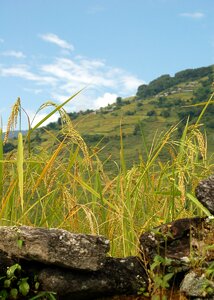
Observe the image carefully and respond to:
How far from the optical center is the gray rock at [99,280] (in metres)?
3.87

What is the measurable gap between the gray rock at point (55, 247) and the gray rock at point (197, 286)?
0.58 meters

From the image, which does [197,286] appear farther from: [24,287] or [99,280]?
[24,287]

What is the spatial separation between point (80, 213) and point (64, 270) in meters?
1.45

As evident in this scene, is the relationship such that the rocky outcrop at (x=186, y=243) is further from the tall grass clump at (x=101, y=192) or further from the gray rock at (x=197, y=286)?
the tall grass clump at (x=101, y=192)

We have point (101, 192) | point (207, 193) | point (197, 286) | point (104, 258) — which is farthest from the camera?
point (101, 192)

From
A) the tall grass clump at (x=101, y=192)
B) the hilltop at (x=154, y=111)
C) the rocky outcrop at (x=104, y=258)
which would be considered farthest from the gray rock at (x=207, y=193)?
the hilltop at (x=154, y=111)

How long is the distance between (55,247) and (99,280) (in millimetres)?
394

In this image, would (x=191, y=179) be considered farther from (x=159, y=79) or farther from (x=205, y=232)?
(x=159, y=79)

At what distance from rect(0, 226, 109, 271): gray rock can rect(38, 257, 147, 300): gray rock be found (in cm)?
11

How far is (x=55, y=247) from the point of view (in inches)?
152

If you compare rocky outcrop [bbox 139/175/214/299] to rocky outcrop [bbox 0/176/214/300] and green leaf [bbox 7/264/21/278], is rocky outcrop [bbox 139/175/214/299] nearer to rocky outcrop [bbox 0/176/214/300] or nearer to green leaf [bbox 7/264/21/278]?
rocky outcrop [bbox 0/176/214/300]

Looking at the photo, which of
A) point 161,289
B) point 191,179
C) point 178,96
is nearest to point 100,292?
point 161,289

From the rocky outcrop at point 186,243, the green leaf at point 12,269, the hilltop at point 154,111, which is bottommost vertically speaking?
the green leaf at point 12,269

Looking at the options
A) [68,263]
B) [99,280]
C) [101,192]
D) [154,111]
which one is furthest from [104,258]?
[154,111]
